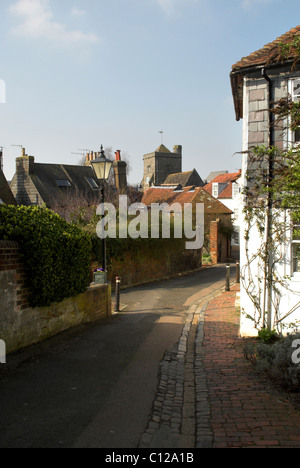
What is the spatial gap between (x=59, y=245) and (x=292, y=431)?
569 centimetres

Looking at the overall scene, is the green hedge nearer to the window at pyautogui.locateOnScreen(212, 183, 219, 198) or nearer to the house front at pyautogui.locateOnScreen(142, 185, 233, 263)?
the house front at pyautogui.locateOnScreen(142, 185, 233, 263)

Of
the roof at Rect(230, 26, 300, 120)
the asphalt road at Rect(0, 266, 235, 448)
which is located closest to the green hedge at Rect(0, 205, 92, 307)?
the asphalt road at Rect(0, 266, 235, 448)

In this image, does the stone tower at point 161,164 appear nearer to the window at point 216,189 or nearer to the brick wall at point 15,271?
the window at point 216,189

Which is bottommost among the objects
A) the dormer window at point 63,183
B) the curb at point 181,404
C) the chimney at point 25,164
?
the curb at point 181,404

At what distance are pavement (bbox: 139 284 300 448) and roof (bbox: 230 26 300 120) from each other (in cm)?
578

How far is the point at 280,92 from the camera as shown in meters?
Answer: 7.98

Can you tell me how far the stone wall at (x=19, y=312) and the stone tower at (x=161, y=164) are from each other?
77.3m

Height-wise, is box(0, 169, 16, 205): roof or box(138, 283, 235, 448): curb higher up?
box(0, 169, 16, 205): roof

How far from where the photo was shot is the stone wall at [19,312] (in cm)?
683

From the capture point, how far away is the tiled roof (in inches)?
306

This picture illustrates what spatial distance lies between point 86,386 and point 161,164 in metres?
83.0

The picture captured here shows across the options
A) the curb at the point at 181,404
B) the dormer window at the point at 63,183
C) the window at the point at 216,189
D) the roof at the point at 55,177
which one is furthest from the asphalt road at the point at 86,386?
the window at the point at 216,189
